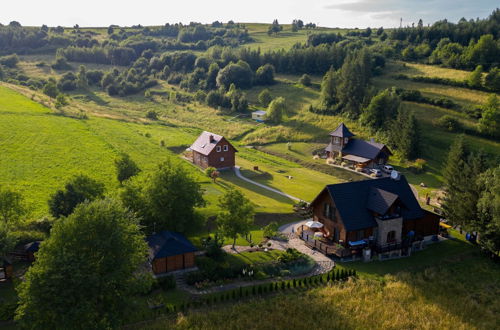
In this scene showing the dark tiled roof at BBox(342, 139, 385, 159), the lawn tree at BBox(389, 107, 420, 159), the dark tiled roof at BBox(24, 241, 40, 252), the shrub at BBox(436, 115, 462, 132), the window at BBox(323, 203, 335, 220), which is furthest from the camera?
the shrub at BBox(436, 115, 462, 132)

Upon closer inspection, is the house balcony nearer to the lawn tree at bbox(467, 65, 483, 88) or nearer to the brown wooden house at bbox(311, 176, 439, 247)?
the brown wooden house at bbox(311, 176, 439, 247)

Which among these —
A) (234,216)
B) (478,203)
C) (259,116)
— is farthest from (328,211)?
(259,116)

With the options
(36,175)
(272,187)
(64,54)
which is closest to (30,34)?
(64,54)

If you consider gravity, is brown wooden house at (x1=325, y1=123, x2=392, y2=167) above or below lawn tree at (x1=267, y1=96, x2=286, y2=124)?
below

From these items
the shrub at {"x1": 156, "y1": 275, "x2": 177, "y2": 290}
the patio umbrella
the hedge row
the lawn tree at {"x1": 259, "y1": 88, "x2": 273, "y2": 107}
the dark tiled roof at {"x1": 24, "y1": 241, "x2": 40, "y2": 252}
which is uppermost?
the lawn tree at {"x1": 259, "y1": 88, "x2": 273, "y2": 107}

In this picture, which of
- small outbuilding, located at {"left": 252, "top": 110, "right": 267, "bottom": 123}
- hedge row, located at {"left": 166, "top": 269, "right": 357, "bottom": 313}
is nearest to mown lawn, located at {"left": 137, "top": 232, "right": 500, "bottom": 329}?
hedge row, located at {"left": 166, "top": 269, "right": 357, "bottom": 313}

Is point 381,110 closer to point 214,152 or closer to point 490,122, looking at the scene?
point 490,122

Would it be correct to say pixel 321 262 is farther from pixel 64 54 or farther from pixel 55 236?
pixel 64 54
